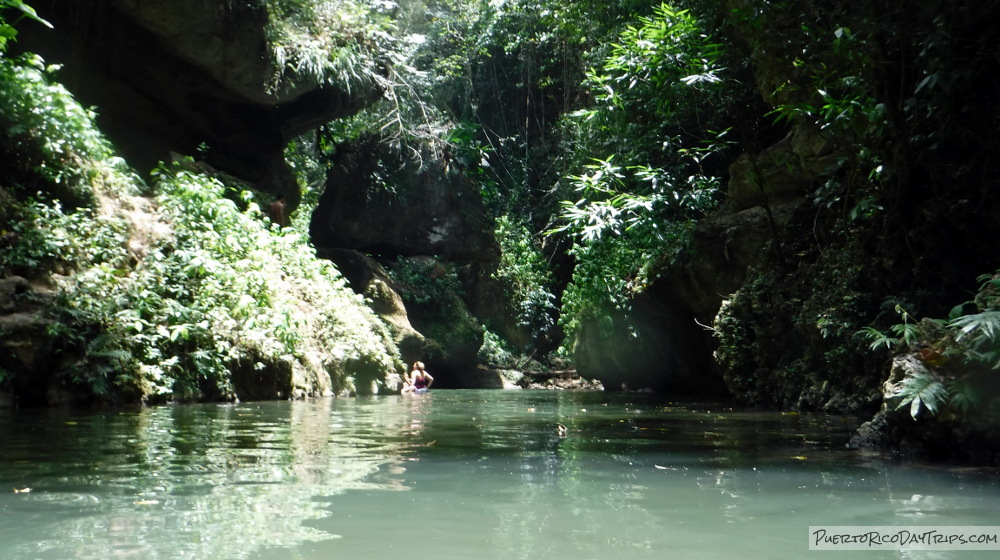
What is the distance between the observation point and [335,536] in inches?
97.7

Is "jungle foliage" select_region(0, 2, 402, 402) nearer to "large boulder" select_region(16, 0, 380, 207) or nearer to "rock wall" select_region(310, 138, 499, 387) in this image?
"large boulder" select_region(16, 0, 380, 207)

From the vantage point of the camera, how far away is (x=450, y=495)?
323 centimetres

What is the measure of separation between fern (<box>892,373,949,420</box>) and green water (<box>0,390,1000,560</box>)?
0.34 metres

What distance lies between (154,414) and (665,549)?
6.72 metres

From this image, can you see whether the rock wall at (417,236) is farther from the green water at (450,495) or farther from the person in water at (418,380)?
the green water at (450,495)

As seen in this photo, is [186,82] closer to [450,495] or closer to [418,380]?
[418,380]

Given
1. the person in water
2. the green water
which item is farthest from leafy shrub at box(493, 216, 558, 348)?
the green water

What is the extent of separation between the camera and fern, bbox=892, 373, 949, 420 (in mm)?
4449

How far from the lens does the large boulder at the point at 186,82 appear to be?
14273 millimetres

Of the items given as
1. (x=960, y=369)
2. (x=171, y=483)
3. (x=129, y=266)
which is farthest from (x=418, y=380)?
(x=171, y=483)

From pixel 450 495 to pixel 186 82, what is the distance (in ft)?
48.5

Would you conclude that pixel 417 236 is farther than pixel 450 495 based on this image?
Yes

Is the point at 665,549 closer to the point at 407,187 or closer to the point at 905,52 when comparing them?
the point at 905,52

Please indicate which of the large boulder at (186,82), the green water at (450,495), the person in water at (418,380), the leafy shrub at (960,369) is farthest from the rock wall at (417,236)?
the leafy shrub at (960,369)
